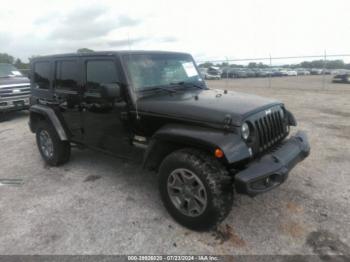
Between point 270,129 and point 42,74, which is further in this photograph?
point 42,74

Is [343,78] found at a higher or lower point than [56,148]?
higher

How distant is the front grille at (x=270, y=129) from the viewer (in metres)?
2.94

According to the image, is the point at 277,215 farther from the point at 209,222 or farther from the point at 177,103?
the point at 177,103

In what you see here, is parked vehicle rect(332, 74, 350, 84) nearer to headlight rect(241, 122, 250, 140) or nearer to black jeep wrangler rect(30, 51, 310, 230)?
black jeep wrangler rect(30, 51, 310, 230)

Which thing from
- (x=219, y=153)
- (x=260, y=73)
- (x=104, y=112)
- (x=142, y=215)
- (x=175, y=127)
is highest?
(x=260, y=73)

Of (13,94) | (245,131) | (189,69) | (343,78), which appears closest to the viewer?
(245,131)

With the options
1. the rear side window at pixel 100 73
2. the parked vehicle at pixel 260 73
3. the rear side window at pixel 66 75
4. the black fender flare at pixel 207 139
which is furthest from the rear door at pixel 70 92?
the parked vehicle at pixel 260 73

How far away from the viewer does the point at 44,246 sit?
9.19 ft

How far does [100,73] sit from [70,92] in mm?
760

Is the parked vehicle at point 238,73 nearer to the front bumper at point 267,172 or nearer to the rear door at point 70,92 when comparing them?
the rear door at point 70,92

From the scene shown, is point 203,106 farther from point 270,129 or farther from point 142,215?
point 142,215

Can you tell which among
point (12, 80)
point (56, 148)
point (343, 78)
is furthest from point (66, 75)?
point (343, 78)

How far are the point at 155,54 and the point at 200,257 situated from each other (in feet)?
8.49

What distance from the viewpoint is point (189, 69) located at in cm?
425
